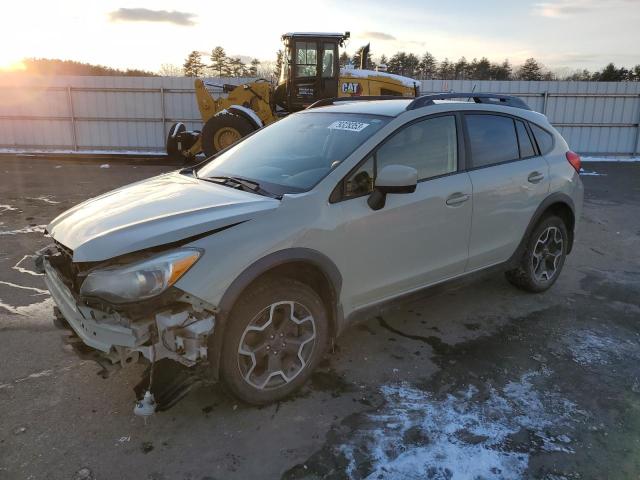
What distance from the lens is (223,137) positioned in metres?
13.1

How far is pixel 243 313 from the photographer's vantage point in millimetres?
2777

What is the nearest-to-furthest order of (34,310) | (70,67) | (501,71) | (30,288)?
1. (34,310)
2. (30,288)
3. (70,67)
4. (501,71)

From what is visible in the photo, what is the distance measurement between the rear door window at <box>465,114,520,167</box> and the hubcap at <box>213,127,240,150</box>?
9.48 meters

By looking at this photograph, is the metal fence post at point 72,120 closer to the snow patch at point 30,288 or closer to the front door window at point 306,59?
the front door window at point 306,59

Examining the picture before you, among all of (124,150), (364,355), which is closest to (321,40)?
(124,150)

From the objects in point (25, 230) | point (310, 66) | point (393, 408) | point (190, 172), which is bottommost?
point (393, 408)

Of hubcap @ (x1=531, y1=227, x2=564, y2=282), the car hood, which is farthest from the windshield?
hubcap @ (x1=531, y1=227, x2=564, y2=282)

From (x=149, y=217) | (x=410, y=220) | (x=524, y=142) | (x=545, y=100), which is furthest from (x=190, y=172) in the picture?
(x=545, y=100)

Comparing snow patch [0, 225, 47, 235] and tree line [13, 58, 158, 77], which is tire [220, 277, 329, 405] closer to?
snow patch [0, 225, 47, 235]

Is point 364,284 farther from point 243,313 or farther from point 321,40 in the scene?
point 321,40

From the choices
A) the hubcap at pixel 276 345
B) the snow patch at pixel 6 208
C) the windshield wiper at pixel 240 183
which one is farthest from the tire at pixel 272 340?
the snow patch at pixel 6 208

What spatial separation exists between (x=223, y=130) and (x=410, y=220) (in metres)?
10.4

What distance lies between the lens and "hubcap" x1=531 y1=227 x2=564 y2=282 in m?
4.74

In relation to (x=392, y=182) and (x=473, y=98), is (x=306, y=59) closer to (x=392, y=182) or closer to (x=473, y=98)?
(x=473, y=98)
